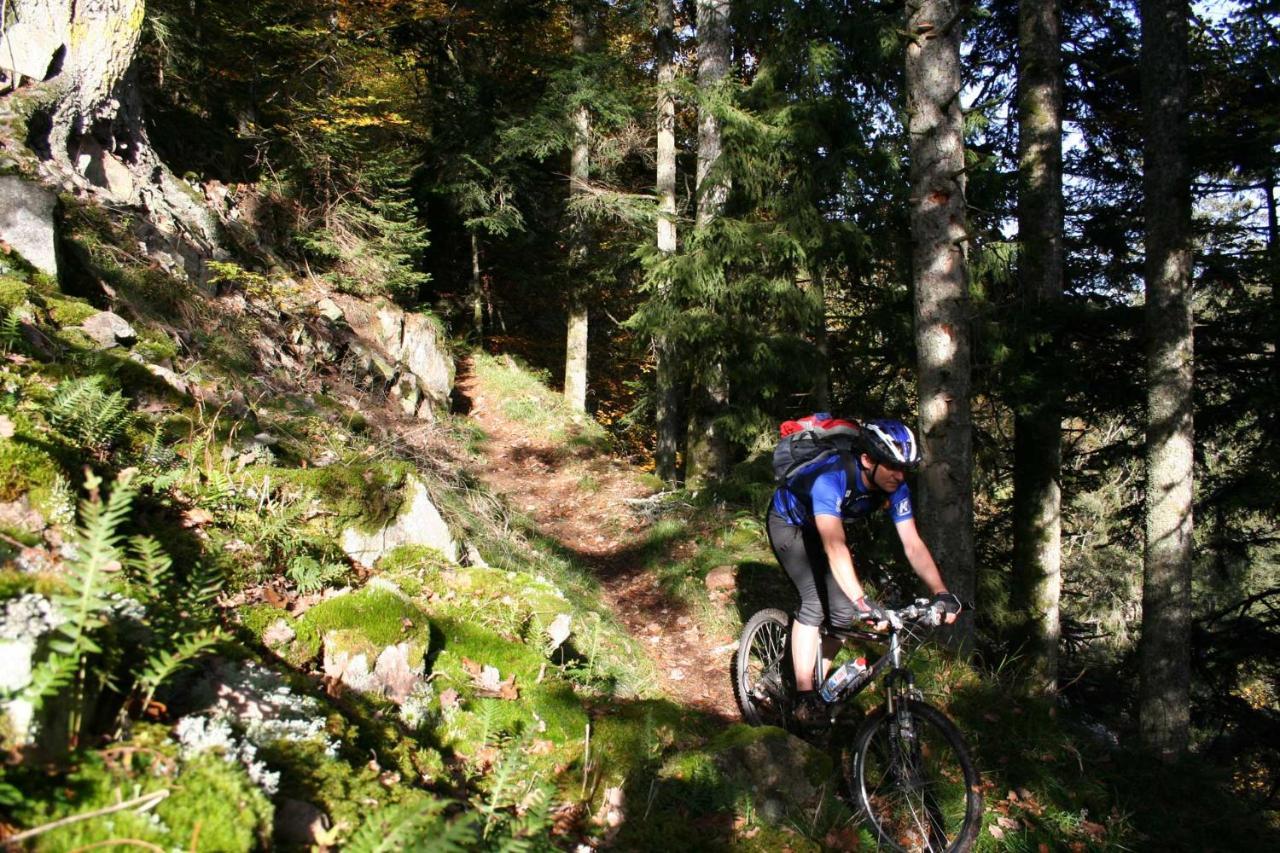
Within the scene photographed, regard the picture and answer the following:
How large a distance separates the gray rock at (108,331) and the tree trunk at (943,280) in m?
6.40

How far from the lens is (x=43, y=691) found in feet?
5.70

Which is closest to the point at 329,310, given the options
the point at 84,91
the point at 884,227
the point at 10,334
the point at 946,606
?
the point at 84,91

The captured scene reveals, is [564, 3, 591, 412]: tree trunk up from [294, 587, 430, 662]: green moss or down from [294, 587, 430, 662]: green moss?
up

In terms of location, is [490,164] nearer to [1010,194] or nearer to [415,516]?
[1010,194]

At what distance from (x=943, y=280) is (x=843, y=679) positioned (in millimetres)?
3527

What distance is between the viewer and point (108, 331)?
16.9 ft

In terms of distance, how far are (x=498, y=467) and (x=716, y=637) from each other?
25.6 feet

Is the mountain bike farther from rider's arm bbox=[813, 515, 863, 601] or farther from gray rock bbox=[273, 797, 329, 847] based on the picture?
gray rock bbox=[273, 797, 329, 847]

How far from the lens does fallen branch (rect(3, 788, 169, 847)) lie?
161cm

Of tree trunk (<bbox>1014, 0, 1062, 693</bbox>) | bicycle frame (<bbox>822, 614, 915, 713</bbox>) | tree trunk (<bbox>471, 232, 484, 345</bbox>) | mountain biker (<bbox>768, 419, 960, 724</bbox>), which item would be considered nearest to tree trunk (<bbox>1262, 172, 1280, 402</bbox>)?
tree trunk (<bbox>1014, 0, 1062, 693</bbox>)

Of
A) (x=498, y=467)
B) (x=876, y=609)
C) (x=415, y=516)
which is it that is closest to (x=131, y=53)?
(x=415, y=516)

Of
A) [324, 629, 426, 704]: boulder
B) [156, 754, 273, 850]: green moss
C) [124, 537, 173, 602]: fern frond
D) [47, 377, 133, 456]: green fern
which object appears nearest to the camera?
[156, 754, 273, 850]: green moss

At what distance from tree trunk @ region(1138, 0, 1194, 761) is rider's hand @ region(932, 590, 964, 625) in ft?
19.1

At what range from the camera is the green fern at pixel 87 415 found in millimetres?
3734
